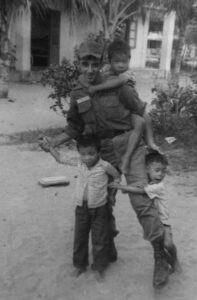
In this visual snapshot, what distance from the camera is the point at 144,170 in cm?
283

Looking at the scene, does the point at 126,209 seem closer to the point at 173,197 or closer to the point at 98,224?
the point at 173,197

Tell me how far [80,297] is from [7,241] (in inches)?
41.0

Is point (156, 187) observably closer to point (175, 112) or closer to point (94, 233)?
point (94, 233)

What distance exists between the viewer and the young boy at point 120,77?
105 inches

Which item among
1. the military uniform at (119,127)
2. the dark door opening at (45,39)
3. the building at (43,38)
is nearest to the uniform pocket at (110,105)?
the military uniform at (119,127)

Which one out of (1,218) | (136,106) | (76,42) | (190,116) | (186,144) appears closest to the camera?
(136,106)

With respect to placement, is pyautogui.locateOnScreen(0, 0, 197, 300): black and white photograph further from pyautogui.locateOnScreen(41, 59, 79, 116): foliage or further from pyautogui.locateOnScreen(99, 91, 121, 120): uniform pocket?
pyautogui.locateOnScreen(41, 59, 79, 116): foliage

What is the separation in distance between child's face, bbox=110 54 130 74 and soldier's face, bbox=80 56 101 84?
0.10m

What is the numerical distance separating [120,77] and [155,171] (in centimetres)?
66

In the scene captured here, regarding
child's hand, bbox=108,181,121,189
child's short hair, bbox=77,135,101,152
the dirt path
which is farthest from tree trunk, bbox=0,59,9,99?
child's hand, bbox=108,181,121,189

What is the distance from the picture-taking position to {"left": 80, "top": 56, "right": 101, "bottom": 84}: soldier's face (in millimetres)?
2686

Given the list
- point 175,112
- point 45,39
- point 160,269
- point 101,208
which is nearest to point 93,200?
point 101,208

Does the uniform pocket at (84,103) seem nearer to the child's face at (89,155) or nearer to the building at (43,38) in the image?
the child's face at (89,155)

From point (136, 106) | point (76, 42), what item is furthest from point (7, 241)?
point (76, 42)
